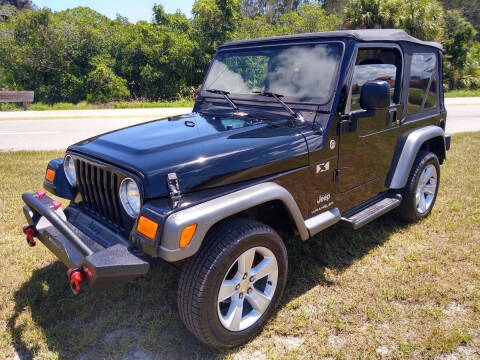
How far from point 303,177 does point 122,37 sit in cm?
1976

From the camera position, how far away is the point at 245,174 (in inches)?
99.8

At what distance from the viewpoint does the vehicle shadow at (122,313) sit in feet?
8.48

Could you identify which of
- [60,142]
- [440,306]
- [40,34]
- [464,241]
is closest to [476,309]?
[440,306]

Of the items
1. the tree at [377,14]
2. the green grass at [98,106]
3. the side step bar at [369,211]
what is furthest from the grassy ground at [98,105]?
the side step bar at [369,211]

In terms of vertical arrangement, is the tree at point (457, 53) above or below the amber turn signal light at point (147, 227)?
above

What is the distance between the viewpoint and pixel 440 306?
298 cm

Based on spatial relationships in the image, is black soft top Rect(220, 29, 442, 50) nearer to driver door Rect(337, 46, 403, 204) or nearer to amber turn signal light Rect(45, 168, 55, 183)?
driver door Rect(337, 46, 403, 204)

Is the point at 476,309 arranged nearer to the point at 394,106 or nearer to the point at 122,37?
the point at 394,106

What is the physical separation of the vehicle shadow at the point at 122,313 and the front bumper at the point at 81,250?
0.62 metres

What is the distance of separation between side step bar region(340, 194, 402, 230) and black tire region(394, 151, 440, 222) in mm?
263

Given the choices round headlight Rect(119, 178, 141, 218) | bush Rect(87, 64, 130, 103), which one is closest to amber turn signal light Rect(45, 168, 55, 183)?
round headlight Rect(119, 178, 141, 218)

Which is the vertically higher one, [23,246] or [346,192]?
[346,192]

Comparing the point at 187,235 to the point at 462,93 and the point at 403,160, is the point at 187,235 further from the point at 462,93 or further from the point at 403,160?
the point at 462,93

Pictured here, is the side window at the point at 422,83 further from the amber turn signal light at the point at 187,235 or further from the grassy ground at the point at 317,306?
the amber turn signal light at the point at 187,235
